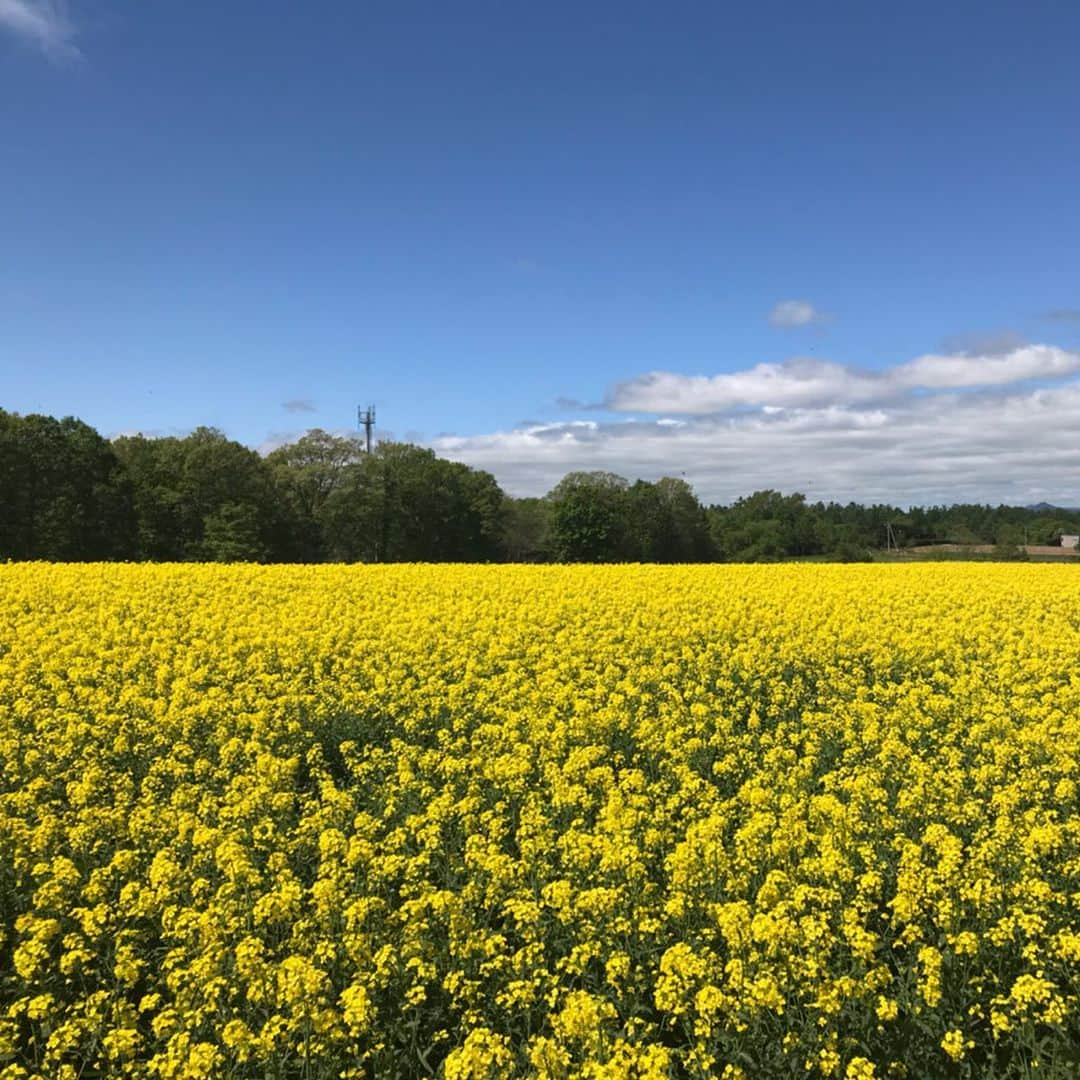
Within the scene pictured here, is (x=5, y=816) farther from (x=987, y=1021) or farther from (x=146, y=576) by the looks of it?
(x=146, y=576)

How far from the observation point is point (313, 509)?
64125 millimetres

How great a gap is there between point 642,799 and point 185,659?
8369mm

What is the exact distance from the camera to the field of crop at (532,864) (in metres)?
4.41

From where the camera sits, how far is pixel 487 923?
5.63 meters

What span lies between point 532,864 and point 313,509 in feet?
200

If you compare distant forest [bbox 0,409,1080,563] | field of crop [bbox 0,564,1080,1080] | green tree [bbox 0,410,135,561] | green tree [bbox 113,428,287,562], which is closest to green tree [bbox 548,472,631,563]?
distant forest [bbox 0,409,1080,563]

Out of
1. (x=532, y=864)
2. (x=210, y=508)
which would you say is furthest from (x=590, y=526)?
(x=532, y=864)

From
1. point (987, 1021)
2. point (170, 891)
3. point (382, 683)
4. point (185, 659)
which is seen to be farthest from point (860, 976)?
point (185, 659)

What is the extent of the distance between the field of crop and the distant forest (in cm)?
4316

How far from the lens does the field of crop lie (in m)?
4.41

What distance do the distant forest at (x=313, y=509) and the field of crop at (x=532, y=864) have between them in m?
43.2

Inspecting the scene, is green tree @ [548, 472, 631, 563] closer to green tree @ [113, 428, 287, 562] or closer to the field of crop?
green tree @ [113, 428, 287, 562]

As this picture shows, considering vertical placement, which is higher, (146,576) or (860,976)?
(146,576)

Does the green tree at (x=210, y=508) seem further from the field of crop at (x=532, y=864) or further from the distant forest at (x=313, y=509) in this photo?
the field of crop at (x=532, y=864)
